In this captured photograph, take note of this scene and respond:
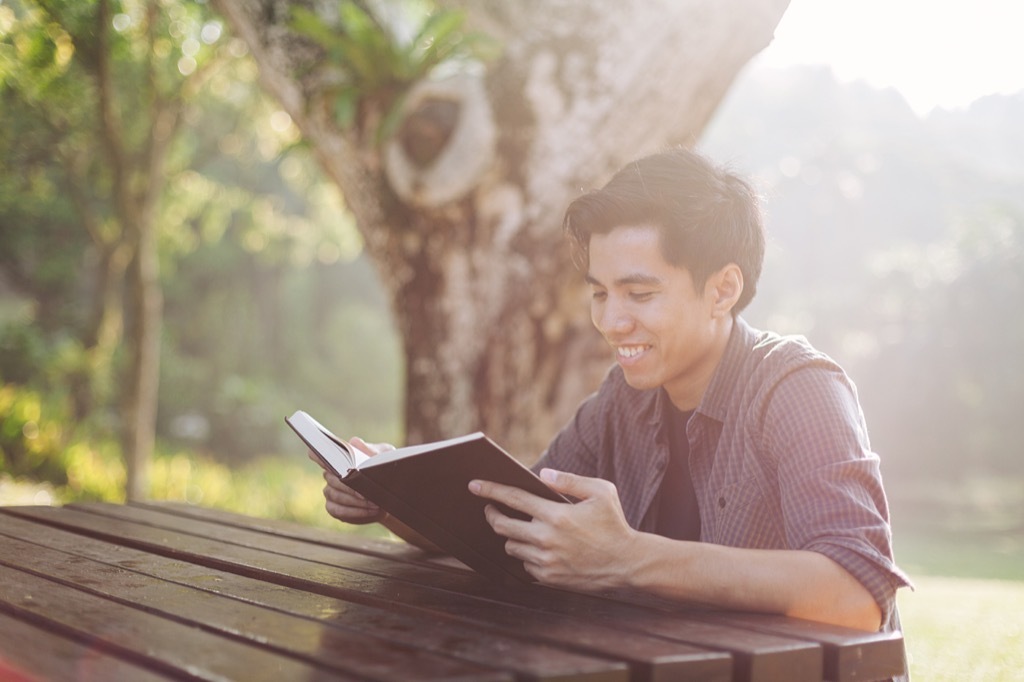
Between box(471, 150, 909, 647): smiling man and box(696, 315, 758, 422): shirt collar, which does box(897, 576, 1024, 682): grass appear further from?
box(696, 315, 758, 422): shirt collar

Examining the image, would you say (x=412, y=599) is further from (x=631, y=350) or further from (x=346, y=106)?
(x=346, y=106)

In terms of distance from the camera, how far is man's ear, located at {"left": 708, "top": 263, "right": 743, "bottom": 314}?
2.61 metres

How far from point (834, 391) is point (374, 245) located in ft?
11.2

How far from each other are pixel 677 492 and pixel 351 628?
1233 millimetres

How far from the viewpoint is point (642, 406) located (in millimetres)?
2842

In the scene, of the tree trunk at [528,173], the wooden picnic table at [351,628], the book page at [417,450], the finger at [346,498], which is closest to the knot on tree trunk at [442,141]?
the tree trunk at [528,173]

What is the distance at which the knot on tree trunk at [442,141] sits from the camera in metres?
4.88

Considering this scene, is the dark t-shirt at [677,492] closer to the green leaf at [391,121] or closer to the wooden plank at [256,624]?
the wooden plank at [256,624]

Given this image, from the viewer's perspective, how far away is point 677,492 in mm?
2734

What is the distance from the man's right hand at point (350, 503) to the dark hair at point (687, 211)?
0.79m

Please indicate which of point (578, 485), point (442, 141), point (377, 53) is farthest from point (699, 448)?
point (377, 53)

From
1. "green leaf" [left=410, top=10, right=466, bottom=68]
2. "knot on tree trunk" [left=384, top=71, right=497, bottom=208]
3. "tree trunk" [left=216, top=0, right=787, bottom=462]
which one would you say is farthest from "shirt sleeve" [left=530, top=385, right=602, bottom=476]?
"green leaf" [left=410, top=10, right=466, bottom=68]

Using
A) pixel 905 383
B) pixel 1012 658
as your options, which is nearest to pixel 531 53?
pixel 1012 658

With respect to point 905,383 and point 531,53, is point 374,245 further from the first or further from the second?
point 905,383
